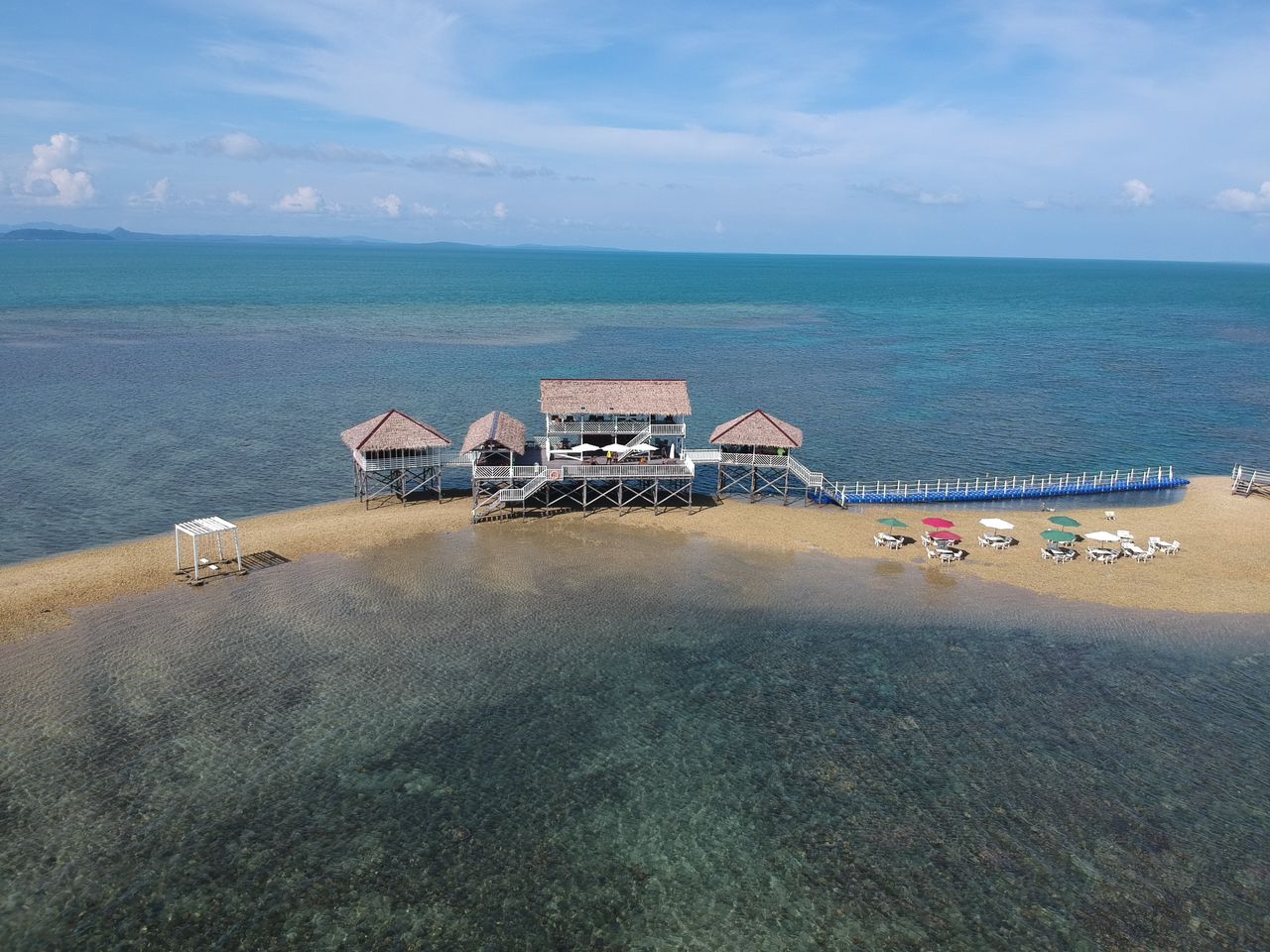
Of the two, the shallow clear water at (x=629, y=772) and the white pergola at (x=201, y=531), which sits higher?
the white pergola at (x=201, y=531)

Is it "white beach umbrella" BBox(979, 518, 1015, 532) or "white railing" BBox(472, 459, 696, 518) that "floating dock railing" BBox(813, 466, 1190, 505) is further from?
"white railing" BBox(472, 459, 696, 518)

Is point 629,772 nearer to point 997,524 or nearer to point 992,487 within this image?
point 997,524

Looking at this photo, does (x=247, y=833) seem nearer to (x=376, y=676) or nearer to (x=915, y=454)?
(x=376, y=676)

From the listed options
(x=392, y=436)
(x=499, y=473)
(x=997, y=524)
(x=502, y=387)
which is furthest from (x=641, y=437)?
(x=502, y=387)

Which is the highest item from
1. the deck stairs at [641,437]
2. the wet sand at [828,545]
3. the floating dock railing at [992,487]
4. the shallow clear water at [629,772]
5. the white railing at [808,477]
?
the deck stairs at [641,437]

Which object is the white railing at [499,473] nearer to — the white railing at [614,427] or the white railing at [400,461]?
the white railing at [400,461]

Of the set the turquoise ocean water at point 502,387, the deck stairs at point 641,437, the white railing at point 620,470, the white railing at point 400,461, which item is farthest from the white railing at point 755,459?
the white railing at point 400,461

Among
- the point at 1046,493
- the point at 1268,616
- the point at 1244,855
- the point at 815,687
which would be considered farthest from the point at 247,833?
the point at 1046,493
